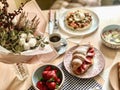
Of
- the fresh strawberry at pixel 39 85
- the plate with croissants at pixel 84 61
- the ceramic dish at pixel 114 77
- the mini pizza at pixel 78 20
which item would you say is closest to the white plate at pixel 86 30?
the mini pizza at pixel 78 20

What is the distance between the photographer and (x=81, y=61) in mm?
1286

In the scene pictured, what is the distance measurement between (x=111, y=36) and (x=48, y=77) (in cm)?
47

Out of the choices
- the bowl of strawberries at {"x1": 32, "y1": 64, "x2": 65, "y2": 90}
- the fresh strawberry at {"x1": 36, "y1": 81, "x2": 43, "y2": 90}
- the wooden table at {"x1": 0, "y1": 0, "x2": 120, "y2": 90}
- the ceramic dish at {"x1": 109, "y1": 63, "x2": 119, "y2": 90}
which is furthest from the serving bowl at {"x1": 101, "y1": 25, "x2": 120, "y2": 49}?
the fresh strawberry at {"x1": 36, "y1": 81, "x2": 43, "y2": 90}

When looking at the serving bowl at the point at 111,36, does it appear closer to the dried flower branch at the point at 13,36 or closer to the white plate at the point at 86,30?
the white plate at the point at 86,30

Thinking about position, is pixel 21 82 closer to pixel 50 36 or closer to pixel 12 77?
pixel 12 77

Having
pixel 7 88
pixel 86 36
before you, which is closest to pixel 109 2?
pixel 86 36

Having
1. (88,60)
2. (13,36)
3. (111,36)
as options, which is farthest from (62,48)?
(13,36)

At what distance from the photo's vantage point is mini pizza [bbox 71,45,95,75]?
1282 millimetres

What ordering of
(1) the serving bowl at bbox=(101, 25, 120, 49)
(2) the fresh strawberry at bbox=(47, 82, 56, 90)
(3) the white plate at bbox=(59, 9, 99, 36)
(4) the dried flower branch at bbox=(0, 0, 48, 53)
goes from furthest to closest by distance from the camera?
(3) the white plate at bbox=(59, 9, 99, 36)
(1) the serving bowl at bbox=(101, 25, 120, 49)
(2) the fresh strawberry at bbox=(47, 82, 56, 90)
(4) the dried flower branch at bbox=(0, 0, 48, 53)

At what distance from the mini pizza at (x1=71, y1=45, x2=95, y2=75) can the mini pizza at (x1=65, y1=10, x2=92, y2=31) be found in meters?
0.23

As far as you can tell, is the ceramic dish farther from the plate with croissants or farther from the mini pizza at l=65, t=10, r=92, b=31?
the mini pizza at l=65, t=10, r=92, b=31

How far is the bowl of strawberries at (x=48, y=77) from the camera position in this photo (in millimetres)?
1188

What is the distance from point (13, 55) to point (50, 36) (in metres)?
0.41

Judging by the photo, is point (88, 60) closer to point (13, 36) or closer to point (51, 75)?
point (51, 75)
